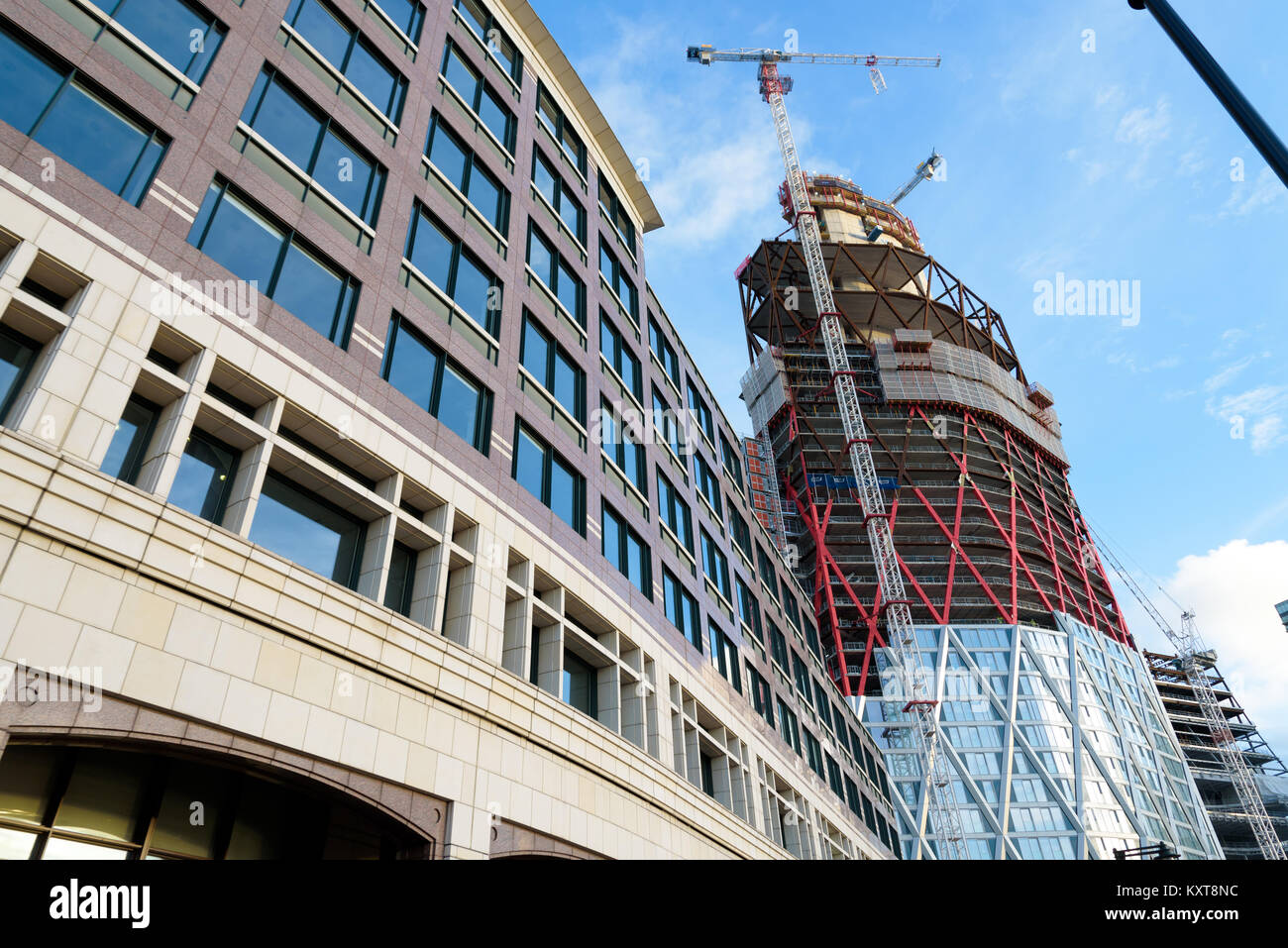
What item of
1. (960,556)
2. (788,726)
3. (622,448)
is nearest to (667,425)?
(622,448)

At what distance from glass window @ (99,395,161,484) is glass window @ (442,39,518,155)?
15.2m

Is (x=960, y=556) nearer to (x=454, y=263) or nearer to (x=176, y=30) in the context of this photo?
(x=454, y=263)

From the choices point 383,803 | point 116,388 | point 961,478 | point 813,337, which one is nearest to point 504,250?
point 116,388

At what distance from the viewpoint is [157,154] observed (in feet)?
49.1

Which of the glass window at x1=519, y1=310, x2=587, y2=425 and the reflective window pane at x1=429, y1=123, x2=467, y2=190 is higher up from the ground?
the reflective window pane at x1=429, y1=123, x2=467, y2=190

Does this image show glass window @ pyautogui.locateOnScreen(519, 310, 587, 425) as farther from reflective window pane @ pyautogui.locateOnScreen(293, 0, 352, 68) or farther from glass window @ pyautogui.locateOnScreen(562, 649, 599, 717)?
reflective window pane @ pyautogui.locateOnScreen(293, 0, 352, 68)

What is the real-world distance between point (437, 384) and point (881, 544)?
8518 centimetres

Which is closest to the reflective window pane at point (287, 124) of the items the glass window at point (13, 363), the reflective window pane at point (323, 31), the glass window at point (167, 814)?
the reflective window pane at point (323, 31)

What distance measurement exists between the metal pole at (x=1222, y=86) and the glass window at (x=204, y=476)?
1506cm

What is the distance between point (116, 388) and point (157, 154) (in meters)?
4.93

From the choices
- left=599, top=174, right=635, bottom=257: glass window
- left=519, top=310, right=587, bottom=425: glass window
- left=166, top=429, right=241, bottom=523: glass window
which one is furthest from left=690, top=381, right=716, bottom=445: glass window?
left=166, top=429, right=241, bottom=523: glass window

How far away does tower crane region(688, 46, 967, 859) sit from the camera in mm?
78125

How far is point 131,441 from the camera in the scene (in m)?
13.4
